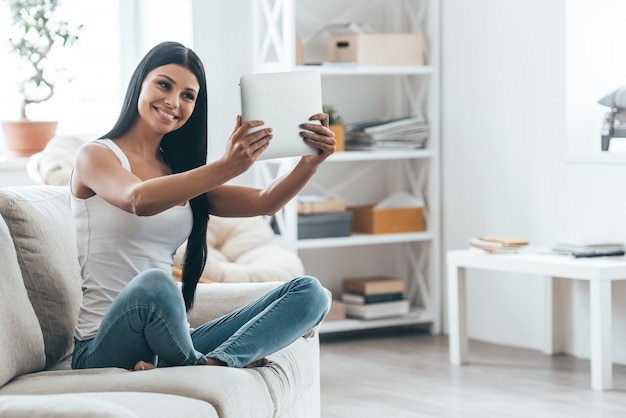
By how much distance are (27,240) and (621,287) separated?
2.45 metres

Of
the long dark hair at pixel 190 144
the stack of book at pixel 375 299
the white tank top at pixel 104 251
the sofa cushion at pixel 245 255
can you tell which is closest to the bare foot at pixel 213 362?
the white tank top at pixel 104 251

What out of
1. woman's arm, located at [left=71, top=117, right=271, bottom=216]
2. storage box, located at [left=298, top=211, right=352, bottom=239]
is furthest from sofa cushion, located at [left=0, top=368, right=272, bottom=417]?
storage box, located at [left=298, top=211, right=352, bottom=239]

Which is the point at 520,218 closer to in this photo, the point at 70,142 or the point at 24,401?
the point at 70,142

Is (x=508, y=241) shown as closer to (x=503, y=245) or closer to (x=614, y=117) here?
(x=503, y=245)

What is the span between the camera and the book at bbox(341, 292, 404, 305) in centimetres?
473

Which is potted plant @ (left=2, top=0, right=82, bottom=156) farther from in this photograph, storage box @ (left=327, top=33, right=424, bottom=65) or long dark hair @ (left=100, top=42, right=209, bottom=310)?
long dark hair @ (left=100, top=42, right=209, bottom=310)

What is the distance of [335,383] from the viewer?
389cm

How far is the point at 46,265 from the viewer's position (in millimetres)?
2498

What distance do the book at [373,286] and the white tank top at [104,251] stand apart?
2.39 meters

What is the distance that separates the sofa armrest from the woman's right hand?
0.58 m

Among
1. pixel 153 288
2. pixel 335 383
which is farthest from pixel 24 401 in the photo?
pixel 335 383

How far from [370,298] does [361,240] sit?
0.91 feet

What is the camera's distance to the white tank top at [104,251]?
240cm

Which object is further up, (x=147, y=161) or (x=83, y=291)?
(x=147, y=161)
